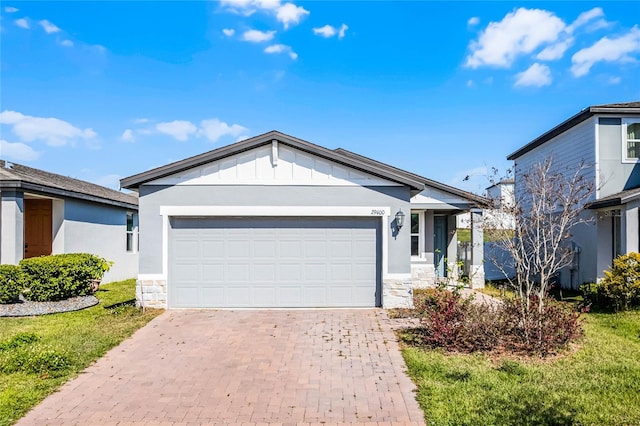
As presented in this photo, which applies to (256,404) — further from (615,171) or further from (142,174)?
(615,171)

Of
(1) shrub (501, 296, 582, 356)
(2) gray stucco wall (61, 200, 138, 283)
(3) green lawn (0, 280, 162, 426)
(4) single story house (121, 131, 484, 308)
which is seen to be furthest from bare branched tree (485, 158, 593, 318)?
(2) gray stucco wall (61, 200, 138, 283)

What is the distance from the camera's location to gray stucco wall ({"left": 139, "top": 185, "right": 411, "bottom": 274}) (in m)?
11.4

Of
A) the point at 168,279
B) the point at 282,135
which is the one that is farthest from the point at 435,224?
the point at 168,279

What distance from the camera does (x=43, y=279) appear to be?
11578mm

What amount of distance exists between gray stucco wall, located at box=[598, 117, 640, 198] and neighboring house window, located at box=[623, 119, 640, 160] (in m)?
0.26

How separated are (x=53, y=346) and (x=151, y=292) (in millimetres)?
3473

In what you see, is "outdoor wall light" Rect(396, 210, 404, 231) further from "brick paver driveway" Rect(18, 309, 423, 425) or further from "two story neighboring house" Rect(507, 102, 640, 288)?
"two story neighboring house" Rect(507, 102, 640, 288)

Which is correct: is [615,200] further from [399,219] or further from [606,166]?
[399,219]

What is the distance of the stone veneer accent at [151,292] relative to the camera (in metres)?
11.3

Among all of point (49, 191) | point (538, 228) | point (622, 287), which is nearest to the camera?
point (538, 228)

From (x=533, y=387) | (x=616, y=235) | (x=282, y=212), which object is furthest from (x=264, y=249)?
(x=616, y=235)

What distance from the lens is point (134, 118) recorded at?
19.3 m

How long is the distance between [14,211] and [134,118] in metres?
7.92

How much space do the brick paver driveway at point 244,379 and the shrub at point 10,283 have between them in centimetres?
415
